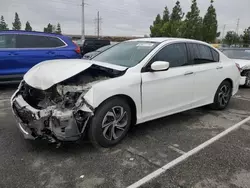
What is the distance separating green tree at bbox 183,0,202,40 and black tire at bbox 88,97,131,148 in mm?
30734

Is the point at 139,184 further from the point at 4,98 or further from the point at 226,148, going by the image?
the point at 4,98

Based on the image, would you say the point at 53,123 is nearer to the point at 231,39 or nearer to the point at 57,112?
the point at 57,112

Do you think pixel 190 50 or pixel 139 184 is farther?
pixel 190 50

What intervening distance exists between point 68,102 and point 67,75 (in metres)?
0.36

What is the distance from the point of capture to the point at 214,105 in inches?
202

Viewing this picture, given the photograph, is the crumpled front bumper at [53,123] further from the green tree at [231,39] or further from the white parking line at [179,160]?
the green tree at [231,39]

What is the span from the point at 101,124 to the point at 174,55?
6.30ft

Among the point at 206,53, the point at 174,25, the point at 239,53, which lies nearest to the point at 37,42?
the point at 206,53

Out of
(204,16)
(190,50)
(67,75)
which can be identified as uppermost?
(204,16)

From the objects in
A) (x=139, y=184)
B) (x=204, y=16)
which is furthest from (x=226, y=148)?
(x=204, y=16)

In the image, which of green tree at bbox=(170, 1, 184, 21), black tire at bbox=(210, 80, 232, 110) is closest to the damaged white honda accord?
black tire at bbox=(210, 80, 232, 110)

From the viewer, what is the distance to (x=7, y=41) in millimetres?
6453

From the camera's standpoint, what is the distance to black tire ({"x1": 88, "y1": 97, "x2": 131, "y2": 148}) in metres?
2.99

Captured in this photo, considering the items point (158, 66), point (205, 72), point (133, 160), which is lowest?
point (133, 160)
